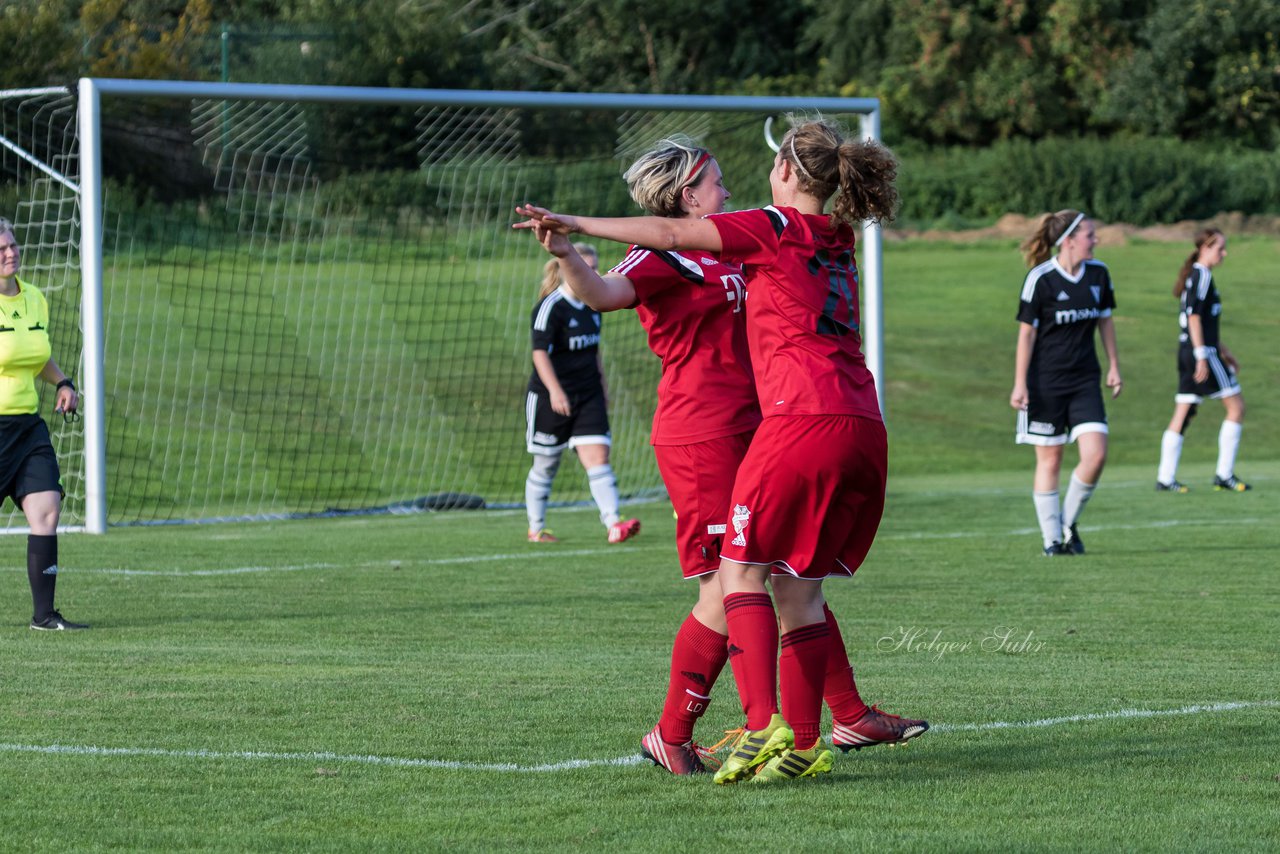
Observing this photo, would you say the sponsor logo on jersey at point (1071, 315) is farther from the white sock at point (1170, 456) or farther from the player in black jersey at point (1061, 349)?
the white sock at point (1170, 456)

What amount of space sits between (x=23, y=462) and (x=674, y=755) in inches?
171

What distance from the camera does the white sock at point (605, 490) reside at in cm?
1209

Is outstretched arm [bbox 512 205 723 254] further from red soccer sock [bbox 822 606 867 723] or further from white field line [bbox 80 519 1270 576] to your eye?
white field line [bbox 80 519 1270 576]

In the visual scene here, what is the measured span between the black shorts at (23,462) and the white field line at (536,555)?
2311mm

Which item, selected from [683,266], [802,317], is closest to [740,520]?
[802,317]

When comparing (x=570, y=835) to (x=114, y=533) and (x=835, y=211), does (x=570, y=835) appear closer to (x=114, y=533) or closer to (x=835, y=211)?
(x=835, y=211)

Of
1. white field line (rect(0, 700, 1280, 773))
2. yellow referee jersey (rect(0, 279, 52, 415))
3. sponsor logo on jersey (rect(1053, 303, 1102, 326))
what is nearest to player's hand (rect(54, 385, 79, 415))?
yellow referee jersey (rect(0, 279, 52, 415))

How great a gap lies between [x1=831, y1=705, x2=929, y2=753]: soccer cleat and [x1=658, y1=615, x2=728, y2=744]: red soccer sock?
17.1 inches

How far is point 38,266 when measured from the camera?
1299cm

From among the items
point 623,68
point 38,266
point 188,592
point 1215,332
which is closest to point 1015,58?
point 623,68

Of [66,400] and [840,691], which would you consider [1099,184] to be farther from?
[840,691]

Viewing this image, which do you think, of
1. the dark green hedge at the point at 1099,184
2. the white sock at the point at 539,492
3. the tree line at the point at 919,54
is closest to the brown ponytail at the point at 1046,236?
the white sock at the point at 539,492

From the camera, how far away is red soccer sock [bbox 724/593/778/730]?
190 inches

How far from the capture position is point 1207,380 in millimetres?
15312
